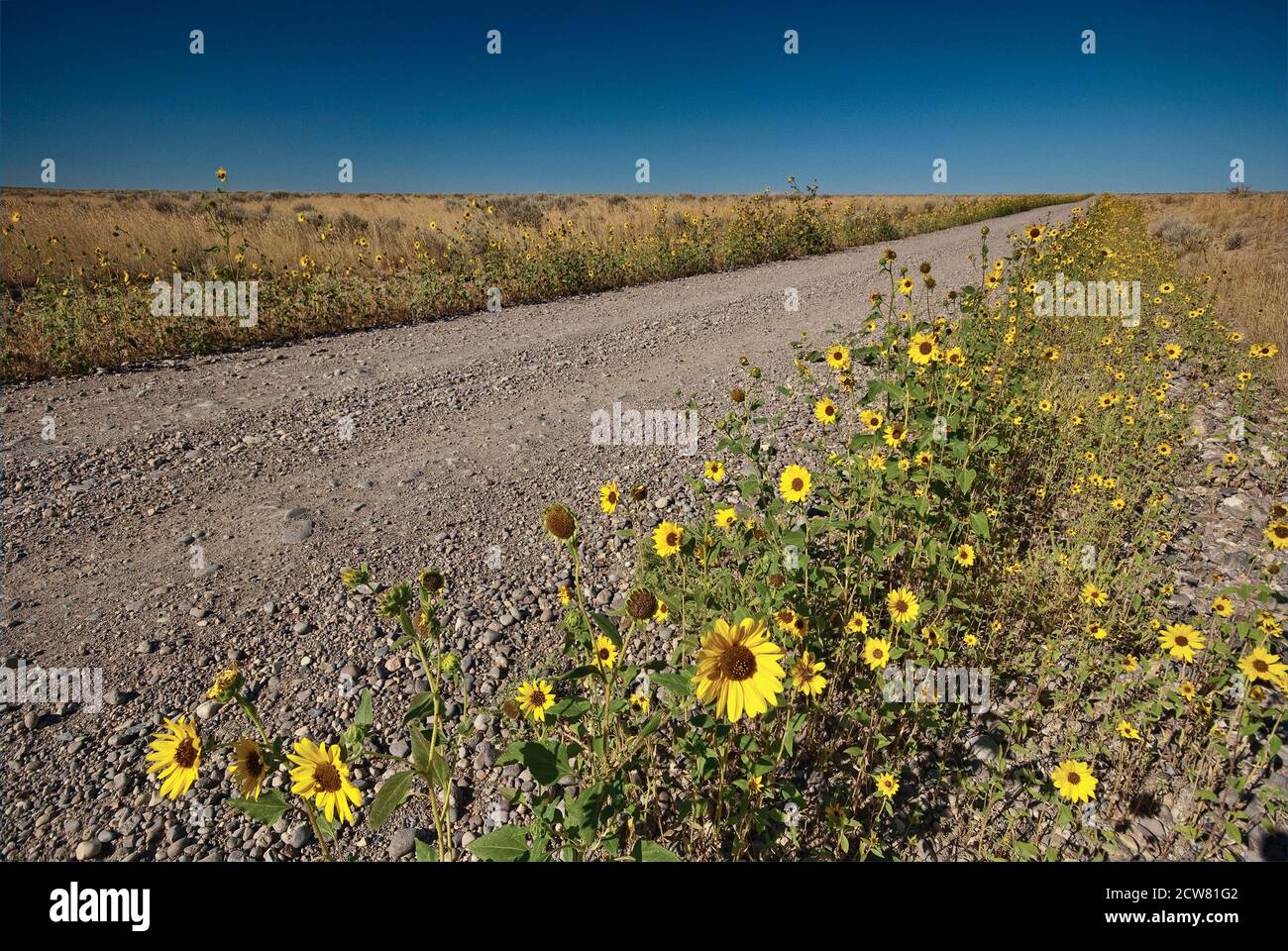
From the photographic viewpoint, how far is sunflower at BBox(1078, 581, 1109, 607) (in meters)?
2.42

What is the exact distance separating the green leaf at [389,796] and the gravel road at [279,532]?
924 millimetres

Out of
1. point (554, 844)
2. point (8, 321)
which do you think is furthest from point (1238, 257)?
→ point (8, 321)

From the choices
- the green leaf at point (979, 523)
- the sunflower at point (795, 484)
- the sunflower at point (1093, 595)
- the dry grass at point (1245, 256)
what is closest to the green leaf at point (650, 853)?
the sunflower at point (795, 484)

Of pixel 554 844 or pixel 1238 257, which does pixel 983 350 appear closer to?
pixel 554 844

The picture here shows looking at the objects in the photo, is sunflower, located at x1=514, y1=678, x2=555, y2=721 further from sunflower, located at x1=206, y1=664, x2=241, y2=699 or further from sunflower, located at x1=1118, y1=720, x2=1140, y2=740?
sunflower, located at x1=1118, y1=720, x2=1140, y2=740

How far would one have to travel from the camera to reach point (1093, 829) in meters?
1.78

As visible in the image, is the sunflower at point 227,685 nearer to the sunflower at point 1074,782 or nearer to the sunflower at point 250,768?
the sunflower at point 250,768

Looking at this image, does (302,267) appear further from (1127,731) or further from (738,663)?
(1127,731)

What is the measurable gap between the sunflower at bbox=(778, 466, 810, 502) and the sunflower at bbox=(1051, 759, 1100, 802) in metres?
1.17

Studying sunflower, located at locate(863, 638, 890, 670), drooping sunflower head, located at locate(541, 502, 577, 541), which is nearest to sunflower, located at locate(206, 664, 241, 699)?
drooping sunflower head, located at locate(541, 502, 577, 541)

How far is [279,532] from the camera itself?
331 cm

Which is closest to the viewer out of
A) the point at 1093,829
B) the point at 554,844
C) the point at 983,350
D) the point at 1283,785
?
the point at 554,844

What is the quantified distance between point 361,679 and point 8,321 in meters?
6.61

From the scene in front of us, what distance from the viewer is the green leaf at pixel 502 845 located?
4.24 ft
